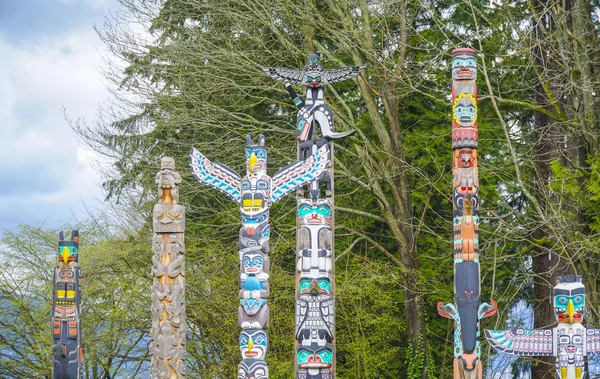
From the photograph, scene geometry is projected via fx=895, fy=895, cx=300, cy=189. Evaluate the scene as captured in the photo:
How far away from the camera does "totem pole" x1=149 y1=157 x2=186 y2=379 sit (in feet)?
33.4

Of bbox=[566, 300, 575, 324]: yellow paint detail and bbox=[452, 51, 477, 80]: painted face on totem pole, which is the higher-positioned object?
bbox=[452, 51, 477, 80]: painted face on totem pole

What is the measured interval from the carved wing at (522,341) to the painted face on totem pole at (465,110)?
2425 millimetres

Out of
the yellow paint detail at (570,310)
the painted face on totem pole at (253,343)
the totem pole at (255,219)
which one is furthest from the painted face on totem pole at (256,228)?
the yellow paint detail at (570,310)

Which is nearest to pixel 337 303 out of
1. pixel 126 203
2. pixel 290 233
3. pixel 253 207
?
pixel 290 233

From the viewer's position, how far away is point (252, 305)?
34.0 feet

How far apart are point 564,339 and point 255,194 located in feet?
12.8

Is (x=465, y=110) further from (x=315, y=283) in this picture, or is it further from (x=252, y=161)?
(x=315, y=283)

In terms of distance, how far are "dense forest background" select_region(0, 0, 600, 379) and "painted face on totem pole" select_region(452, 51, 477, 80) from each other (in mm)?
4472

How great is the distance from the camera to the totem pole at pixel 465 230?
9.95m

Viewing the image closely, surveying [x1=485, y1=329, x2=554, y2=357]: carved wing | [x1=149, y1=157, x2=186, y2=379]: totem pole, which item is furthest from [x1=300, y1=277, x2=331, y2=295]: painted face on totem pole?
[x1=485, y1=329, x2=554, y2=357]: carved wing

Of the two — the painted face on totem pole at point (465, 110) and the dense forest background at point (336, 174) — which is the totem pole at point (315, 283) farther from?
the dense forest background at point (336, 174)

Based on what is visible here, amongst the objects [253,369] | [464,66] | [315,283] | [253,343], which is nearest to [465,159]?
[464,66]

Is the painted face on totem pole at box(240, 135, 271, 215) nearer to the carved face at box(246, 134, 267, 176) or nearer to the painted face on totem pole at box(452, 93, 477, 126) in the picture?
the carved face at box(246, 134, 267, 176)

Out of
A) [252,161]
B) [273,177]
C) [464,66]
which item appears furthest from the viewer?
[273,177]
